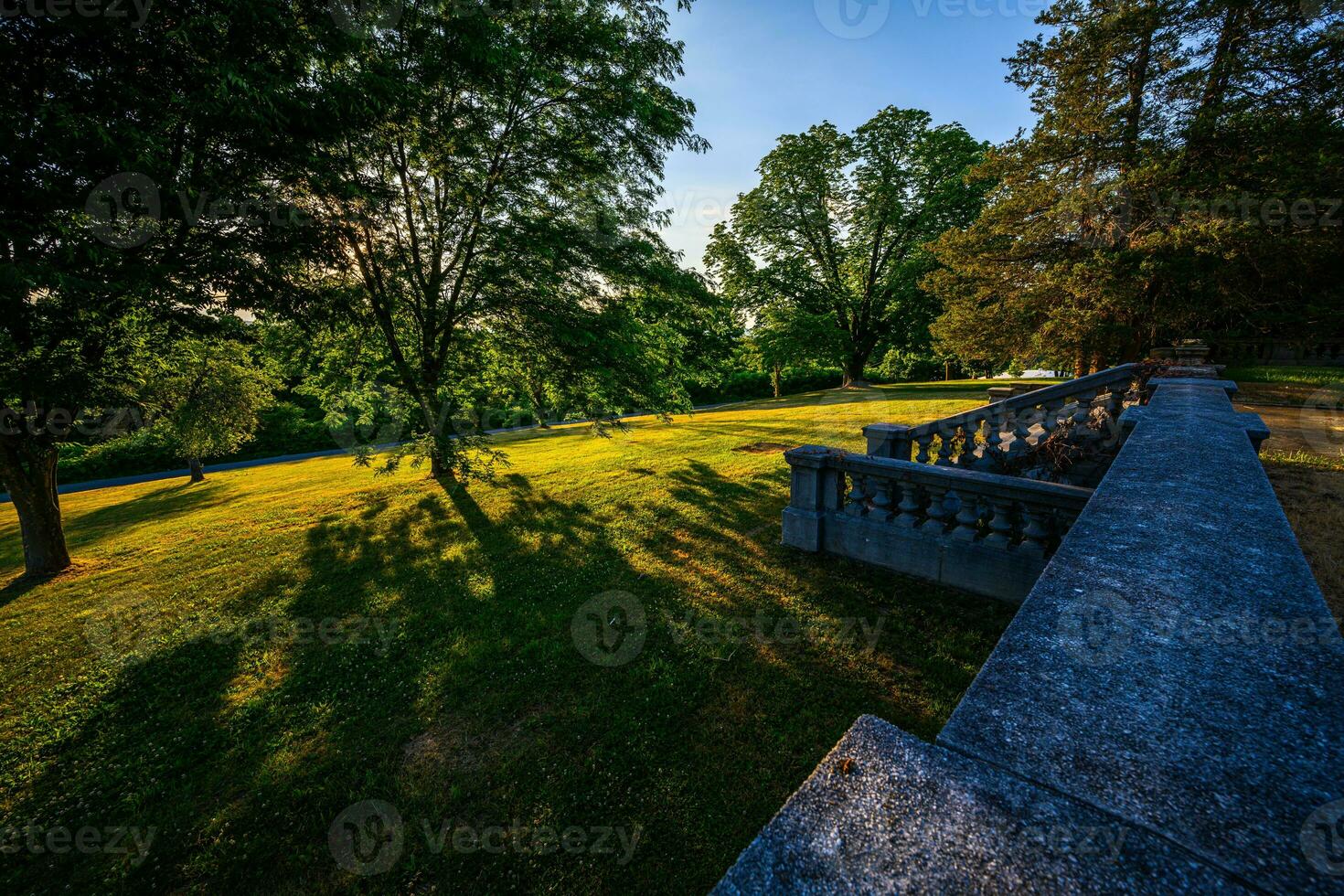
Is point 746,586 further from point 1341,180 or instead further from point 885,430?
point 1341,180

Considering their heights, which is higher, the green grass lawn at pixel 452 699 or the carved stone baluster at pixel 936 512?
the carved stone baluster at pixel 936 512

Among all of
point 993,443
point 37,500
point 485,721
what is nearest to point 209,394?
point 37,500

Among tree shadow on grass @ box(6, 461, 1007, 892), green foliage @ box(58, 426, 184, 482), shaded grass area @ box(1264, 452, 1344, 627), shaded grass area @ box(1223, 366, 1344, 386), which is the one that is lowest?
tree shadow on grass @ box(6, 461, 1007, 892)

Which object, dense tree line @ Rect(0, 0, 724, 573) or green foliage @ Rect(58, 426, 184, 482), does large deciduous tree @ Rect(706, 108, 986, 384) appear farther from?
green foliage @ Rect(58, 426, 184, 482)

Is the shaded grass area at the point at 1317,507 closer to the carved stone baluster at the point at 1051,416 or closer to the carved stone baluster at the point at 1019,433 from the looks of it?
the carved stone baluster at the point at 1051,416

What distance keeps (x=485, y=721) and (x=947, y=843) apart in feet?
12.9

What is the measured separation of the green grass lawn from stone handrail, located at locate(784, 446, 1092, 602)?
302 mm

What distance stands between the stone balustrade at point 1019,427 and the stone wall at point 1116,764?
5704 millimetres

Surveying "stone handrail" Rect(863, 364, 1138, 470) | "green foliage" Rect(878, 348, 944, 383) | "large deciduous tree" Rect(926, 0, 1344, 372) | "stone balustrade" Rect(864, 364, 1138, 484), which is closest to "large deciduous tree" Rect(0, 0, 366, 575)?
"stone handrail" Rect(863, 364, 1138, 470)

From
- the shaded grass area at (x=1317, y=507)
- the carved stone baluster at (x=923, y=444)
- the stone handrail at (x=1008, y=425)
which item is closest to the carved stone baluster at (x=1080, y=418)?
the stone handrail at (x=1008, y=425)

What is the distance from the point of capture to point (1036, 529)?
14.5ft

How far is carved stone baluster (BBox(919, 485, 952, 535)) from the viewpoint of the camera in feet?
16.9

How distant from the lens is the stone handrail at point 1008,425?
22.9 feet

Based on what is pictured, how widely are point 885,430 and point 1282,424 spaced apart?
9429 mm
